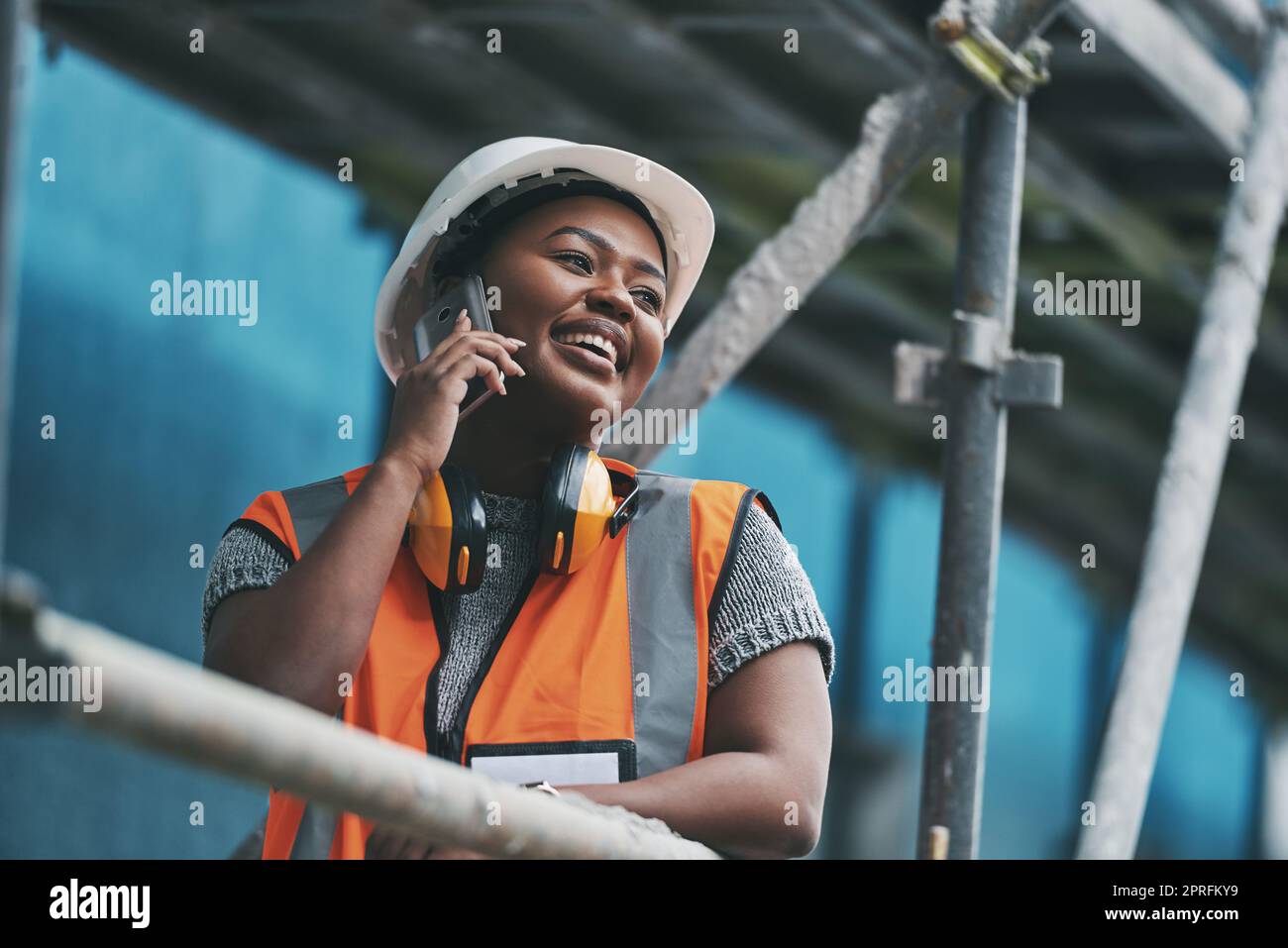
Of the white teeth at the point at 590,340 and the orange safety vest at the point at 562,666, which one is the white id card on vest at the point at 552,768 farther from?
the white teeth at the point at 590,340

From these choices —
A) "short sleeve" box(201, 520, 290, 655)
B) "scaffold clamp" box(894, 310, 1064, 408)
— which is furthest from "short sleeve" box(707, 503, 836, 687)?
"scaffold clamp" box(894, 310, 1064, 408)

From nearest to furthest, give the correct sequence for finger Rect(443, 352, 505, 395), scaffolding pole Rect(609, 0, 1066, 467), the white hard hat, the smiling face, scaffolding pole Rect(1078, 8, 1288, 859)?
finger Rect(443, 352, 505, 395) → the smiling face → the white hard hat → scaffolding pole Rect(609, 0, 1066, 467) → scaffolding pole Rect(1078, 8, 1288, 859)

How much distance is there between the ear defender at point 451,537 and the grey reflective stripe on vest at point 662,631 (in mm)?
264

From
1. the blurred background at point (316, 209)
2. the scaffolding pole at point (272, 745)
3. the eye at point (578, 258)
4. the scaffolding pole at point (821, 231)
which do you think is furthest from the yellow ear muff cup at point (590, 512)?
the blurred background at point (316, 209)

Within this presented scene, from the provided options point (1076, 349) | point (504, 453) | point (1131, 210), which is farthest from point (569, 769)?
point (1076, 349)

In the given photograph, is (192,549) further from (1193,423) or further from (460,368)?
(460,368)

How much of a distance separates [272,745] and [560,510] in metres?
1.10

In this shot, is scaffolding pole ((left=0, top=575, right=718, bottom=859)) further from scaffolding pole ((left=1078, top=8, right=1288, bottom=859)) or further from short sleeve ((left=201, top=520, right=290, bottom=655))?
scaffolding pole ((left=1078, top=8, right=1288, bottom=859))

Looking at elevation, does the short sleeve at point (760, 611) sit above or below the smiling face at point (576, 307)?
below

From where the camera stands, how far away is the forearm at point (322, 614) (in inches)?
116

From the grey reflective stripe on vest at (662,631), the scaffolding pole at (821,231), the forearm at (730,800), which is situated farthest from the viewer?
the scaffolding pole at (821,231)

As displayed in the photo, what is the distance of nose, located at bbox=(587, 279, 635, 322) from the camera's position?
332cm

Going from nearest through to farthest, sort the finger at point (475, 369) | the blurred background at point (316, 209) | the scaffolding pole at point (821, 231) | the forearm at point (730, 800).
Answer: the forearm at point (730, 800), the finger at point (475, 369), the scaffolding pole at point (821, 231), the blurred background at point (316, 209)

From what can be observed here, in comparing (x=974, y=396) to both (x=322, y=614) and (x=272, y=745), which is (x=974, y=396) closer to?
(x=322, y=614)
